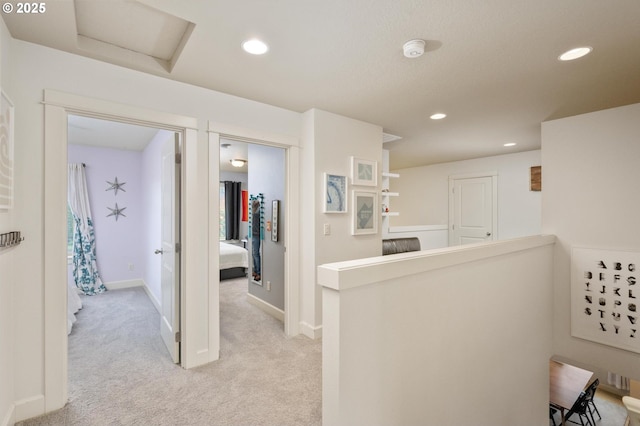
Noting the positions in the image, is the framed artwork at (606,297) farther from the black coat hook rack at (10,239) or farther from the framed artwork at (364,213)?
the black coat hook rack at (10,239)

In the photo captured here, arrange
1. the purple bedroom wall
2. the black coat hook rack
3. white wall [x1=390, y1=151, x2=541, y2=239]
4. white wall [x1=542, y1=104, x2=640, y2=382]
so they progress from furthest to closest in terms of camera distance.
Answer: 1. white wall [x1=390, y1=151, x2=541, y2=239]
2. the purple bedroom wall
3. white wall [x1=542, y1=104, x2=640, y2=382]
4. the black coat hook rack

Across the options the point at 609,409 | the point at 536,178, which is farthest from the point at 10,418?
the point at 536,178

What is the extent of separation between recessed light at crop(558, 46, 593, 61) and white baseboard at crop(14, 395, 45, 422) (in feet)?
13.4

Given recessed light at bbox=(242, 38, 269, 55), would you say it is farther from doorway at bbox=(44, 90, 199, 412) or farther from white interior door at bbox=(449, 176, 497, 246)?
white interior door at bbox=(449, 176, 497, 246)

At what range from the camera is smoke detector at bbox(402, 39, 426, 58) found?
1.81 m

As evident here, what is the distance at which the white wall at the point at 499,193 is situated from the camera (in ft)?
16.8

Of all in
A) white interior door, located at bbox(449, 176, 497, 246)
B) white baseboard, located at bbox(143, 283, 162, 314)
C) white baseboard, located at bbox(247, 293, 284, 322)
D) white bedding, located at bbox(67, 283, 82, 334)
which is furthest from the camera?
white interior door, located at bbox(449, 176, 497, 246)

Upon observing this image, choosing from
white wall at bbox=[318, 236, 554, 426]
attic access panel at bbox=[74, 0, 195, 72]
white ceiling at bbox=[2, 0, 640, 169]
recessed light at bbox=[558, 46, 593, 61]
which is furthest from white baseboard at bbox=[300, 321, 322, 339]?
recessed light at bbox=[558, 46, 593, 61]

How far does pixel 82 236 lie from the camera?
4715 millimetres

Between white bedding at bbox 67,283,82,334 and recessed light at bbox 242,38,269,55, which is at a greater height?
recessed light at bbox 242,38,269,55

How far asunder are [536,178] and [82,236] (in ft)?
24.5

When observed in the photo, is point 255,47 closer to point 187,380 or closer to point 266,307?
point 187,380

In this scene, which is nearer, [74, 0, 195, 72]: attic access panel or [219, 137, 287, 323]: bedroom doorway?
[74, 0, 195, 72]: attic access panel

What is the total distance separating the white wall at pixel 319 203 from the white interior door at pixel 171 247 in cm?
121
